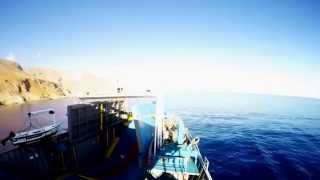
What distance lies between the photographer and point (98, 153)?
66.9 ft

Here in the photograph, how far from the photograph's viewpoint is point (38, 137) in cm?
1759

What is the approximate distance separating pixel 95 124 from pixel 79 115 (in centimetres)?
287

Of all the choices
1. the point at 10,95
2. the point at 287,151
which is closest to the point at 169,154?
the point at 287,151

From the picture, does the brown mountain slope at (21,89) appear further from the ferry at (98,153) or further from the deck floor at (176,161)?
the deck floor at (176,161)

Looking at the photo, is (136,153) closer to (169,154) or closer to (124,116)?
(169,154)

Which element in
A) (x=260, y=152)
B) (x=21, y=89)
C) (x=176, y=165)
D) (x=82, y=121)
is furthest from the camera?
(x=21, y=89)

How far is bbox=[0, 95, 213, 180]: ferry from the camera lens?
15.7 meters

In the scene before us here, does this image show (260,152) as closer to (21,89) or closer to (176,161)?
(176,161)

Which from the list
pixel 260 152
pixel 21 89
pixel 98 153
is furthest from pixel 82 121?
pixel 21 89

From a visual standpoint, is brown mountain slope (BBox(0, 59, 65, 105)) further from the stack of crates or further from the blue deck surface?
the blue deck surface

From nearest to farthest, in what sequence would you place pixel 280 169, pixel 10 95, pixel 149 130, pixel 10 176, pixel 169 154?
1. pixel 10 176
2. pixel 169 154
3. pixel 149 130
4. pixel 280 169
5. pixel 10 95

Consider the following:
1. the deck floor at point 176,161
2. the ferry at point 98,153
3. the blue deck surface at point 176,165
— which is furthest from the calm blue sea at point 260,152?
the ferry at point 98,153

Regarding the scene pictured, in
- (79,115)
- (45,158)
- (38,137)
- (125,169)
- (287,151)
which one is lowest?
(287,151)

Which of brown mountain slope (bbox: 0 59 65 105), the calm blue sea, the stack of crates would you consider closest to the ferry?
the stack of crates
